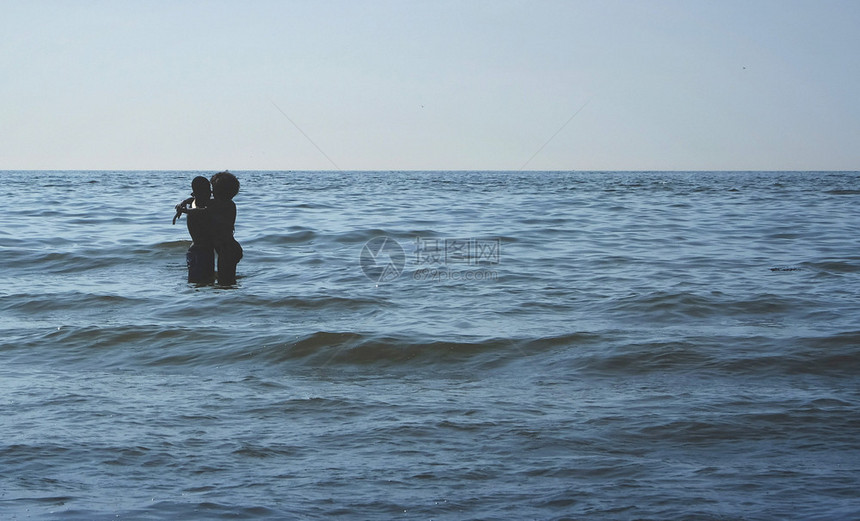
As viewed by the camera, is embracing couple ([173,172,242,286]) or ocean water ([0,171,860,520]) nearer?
ocean water ([0,171,860,520])

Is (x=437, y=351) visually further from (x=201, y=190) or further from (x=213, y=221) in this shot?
(x=201, y=190)

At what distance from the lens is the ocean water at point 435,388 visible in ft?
13.8

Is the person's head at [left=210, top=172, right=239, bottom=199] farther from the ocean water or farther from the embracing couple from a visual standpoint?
the ocean water

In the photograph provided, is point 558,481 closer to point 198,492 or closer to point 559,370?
point 198,492

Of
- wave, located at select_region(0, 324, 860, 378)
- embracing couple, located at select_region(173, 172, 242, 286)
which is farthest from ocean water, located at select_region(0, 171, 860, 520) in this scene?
embracing couple, located at select_region(173, 172, 242, 286)

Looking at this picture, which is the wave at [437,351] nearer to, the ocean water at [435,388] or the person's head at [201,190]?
the ocean water at [435,388]

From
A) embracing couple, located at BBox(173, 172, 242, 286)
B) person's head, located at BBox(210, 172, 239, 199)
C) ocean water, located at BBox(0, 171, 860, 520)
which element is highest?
person's head, located at BBox(210, 172, 239, 199)

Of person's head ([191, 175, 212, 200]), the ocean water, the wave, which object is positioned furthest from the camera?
person's head ([191, 175, 212, 200])

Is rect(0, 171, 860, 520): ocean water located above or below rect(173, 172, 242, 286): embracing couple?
below

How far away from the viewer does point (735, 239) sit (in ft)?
56.6

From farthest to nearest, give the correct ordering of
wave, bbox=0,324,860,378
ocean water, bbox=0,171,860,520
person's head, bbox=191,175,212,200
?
person's head, bbox=191,175,212,200 < wave, bbox=0,324,860,378 < ocean water, bbox=0,171,860,520

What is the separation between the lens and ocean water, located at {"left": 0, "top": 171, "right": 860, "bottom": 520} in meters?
4.21

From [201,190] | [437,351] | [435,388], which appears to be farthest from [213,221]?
[435,388]

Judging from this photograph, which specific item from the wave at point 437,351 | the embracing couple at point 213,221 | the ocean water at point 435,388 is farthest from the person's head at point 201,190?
the wave at point 437,351
